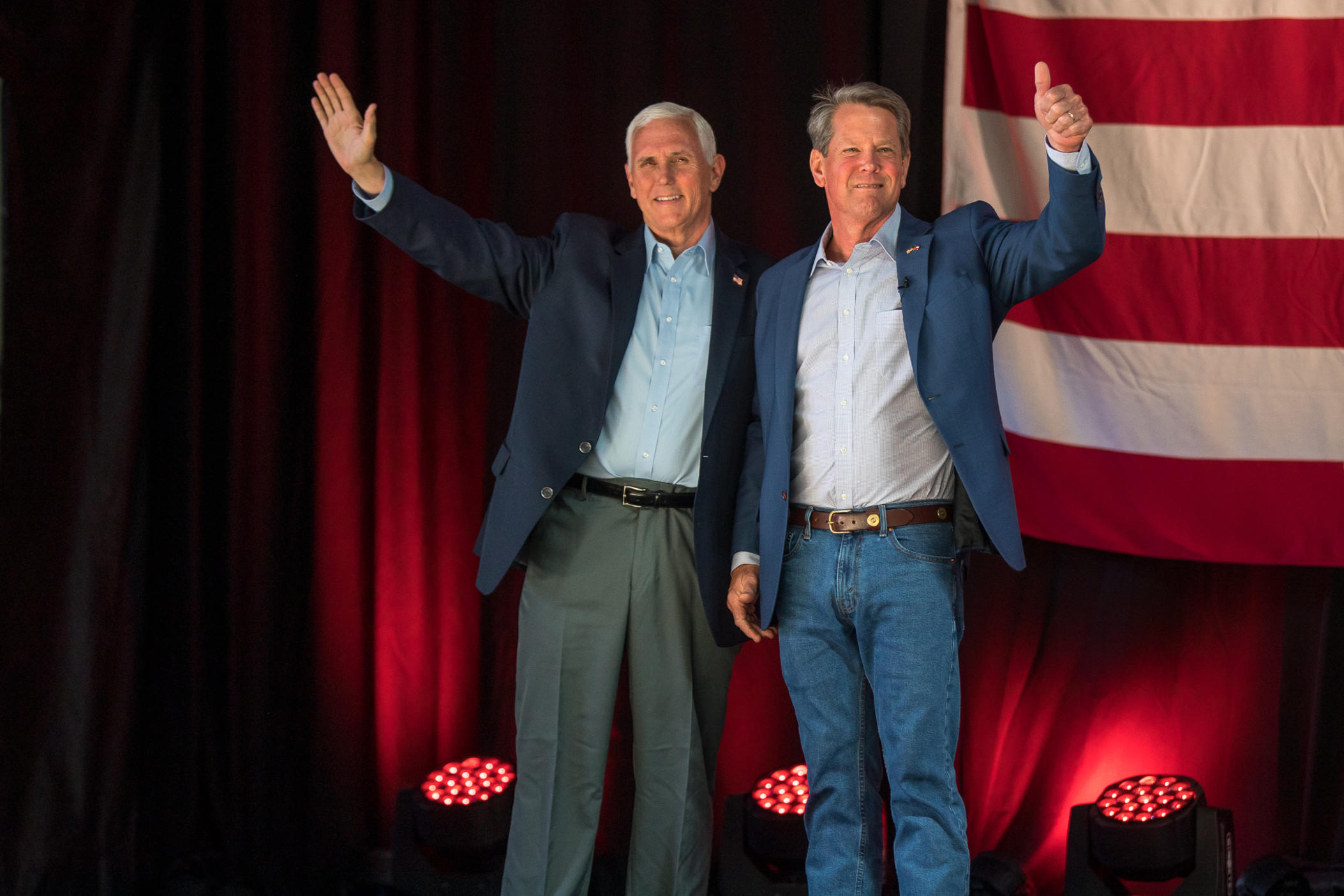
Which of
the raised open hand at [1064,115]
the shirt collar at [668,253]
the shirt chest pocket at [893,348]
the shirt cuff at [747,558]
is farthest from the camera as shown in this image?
the shirt collar at [668,253]

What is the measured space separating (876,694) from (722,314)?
0.84m

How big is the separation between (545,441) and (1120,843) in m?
1.51

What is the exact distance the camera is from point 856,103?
81.9 inches

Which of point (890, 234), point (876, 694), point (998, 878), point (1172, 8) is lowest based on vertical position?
point (998, 878)

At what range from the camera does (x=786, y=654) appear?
2051 mm

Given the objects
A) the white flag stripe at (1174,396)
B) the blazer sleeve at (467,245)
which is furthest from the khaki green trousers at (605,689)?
the white flag stripe at (1174,396)

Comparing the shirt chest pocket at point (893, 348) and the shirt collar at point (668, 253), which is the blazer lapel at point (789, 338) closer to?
the shirt chest pocket at point (893, 348)

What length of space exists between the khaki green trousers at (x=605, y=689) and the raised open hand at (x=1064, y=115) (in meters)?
1.01

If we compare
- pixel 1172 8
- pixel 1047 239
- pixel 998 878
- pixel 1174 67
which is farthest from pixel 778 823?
pixel 1172 8

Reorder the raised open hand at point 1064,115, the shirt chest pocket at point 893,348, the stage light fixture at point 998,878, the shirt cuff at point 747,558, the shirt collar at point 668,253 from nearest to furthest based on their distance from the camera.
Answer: the raised open hand at point 1064,115, the shirt chest pocket at point 893,348, the shirt cuff at point 747,558, the shirt collar at point 668,253, the stage light fixture at point 998,878

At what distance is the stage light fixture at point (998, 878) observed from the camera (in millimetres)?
2605

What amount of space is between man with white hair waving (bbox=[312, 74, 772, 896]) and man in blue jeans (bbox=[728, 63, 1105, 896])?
7.9 inches

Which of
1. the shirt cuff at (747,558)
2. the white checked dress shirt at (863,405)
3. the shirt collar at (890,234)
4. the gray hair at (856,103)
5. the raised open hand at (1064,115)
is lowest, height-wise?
the shirt cuff at (747,558)

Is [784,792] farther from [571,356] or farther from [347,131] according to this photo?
[347,131]
